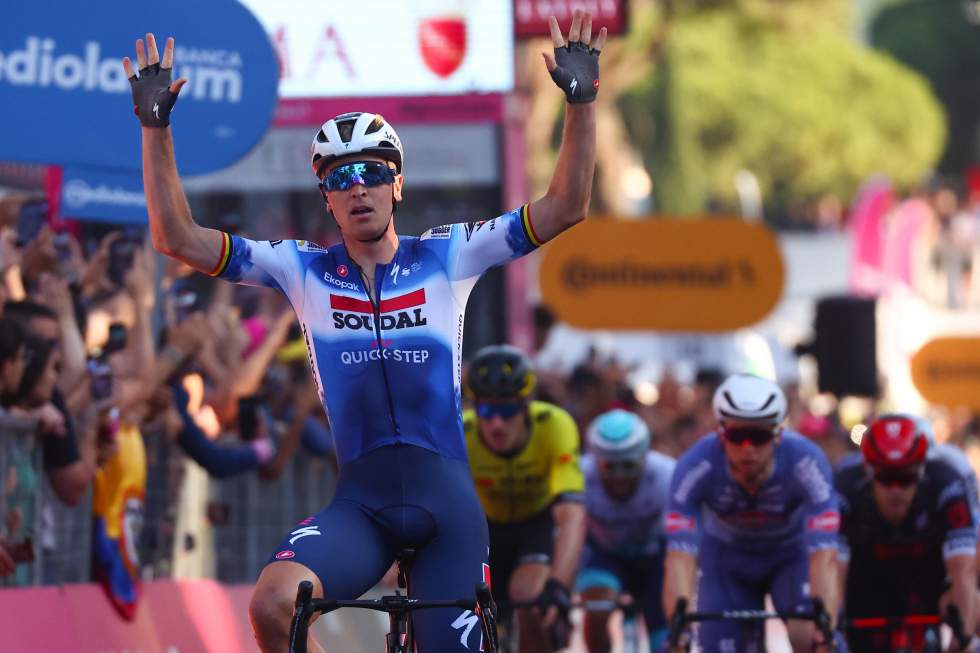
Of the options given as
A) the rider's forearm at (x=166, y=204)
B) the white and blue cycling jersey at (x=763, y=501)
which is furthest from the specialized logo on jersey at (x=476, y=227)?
the white and blue cycling jersey at (x=763, y=501)

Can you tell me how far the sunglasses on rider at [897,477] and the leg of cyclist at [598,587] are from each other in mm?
2400

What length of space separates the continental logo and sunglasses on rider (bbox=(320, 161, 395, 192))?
0.38m

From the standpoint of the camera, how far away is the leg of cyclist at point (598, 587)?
13.1m

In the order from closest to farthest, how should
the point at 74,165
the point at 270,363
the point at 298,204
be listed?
the point at 74,165
the point at 270,363
the point at 298,204

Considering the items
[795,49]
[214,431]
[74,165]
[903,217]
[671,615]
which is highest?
[795,49]

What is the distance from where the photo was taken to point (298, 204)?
19234 millimetres

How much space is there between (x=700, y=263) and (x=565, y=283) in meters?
1.34

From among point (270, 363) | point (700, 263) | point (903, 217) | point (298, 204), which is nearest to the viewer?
point (270, 363)

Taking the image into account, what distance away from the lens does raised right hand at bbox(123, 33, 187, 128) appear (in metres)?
7.11

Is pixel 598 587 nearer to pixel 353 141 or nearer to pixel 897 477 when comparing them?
pixel 897 477

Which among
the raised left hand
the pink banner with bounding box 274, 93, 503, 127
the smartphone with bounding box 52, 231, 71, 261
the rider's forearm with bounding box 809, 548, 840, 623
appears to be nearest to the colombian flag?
the smartphone with bounding box 52, 231, 71, 261

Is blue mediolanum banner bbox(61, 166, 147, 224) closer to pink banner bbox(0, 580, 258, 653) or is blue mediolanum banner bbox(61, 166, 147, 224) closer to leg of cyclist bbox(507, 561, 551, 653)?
pink banner bbox(0, 580, 258, 653)

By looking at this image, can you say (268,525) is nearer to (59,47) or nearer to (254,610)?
(59,47)

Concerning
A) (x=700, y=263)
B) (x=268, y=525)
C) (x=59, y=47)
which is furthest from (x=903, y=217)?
(x=59, y=47)
